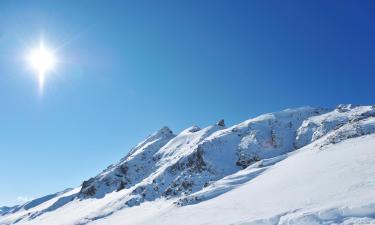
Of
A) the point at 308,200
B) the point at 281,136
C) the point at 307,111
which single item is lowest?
the point at 308,200

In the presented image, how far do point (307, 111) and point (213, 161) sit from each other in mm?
31046

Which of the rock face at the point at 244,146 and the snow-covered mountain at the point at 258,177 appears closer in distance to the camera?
the snow-covered mountain at the point at 258,177

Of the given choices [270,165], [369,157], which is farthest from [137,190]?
[369,157]

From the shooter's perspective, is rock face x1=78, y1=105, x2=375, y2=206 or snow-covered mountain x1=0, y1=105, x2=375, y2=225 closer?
snow-covered mountain x1=0, y1=105, x2=375, y2=225

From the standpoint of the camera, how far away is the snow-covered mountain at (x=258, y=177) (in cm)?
2716

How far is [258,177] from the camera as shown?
1953 inches

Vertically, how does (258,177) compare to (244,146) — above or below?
below

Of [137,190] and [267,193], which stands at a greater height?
[137,190]

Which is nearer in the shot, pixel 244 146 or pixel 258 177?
pixel 258 177

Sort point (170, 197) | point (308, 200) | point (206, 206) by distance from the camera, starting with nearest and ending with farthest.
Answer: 1. point (308, 200)
2. point (206, 206)
3. point (170, 197)

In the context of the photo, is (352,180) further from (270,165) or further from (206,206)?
(270,165)

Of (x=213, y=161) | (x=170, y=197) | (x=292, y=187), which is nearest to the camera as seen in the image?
(x=292, y=187)

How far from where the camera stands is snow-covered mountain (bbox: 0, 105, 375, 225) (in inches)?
1069

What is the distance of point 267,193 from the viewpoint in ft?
119
